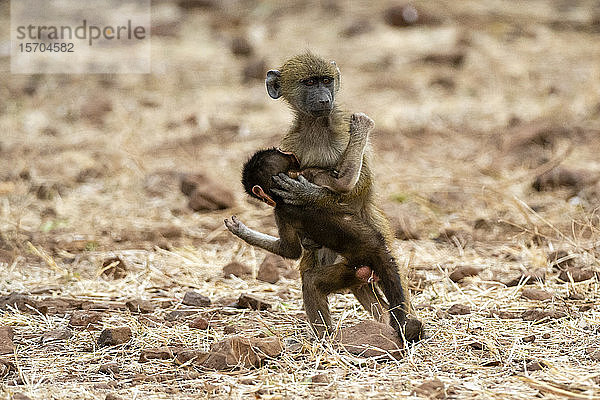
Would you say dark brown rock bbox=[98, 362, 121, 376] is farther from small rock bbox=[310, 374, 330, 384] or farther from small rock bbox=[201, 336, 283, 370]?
small rock bbox=[310, 374, 330, 384]

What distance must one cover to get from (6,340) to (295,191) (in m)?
1.77

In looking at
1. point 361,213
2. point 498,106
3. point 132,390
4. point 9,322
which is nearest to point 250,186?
point 361,213

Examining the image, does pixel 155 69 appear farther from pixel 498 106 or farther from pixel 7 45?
pixel 498 106

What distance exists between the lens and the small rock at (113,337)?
15.6 ft

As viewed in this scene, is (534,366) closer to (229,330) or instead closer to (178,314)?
(229,330)

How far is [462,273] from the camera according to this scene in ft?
19.5

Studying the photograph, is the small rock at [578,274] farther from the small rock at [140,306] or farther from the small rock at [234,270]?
the small rock at [140,306]

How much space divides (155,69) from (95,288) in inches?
326

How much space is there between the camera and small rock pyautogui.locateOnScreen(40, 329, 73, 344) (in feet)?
16.1

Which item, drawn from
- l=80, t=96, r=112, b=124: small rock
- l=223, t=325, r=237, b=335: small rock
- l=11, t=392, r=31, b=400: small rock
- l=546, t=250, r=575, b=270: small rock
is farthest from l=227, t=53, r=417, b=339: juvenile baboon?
l=80, t=96, r=112, b=124: small rock

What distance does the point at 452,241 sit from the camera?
277 inches

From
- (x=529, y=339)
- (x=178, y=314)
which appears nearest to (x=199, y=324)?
(x=178, y=314)

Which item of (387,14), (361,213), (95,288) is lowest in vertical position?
(95,288)

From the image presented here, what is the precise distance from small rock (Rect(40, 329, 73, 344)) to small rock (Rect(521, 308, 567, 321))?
267cm
